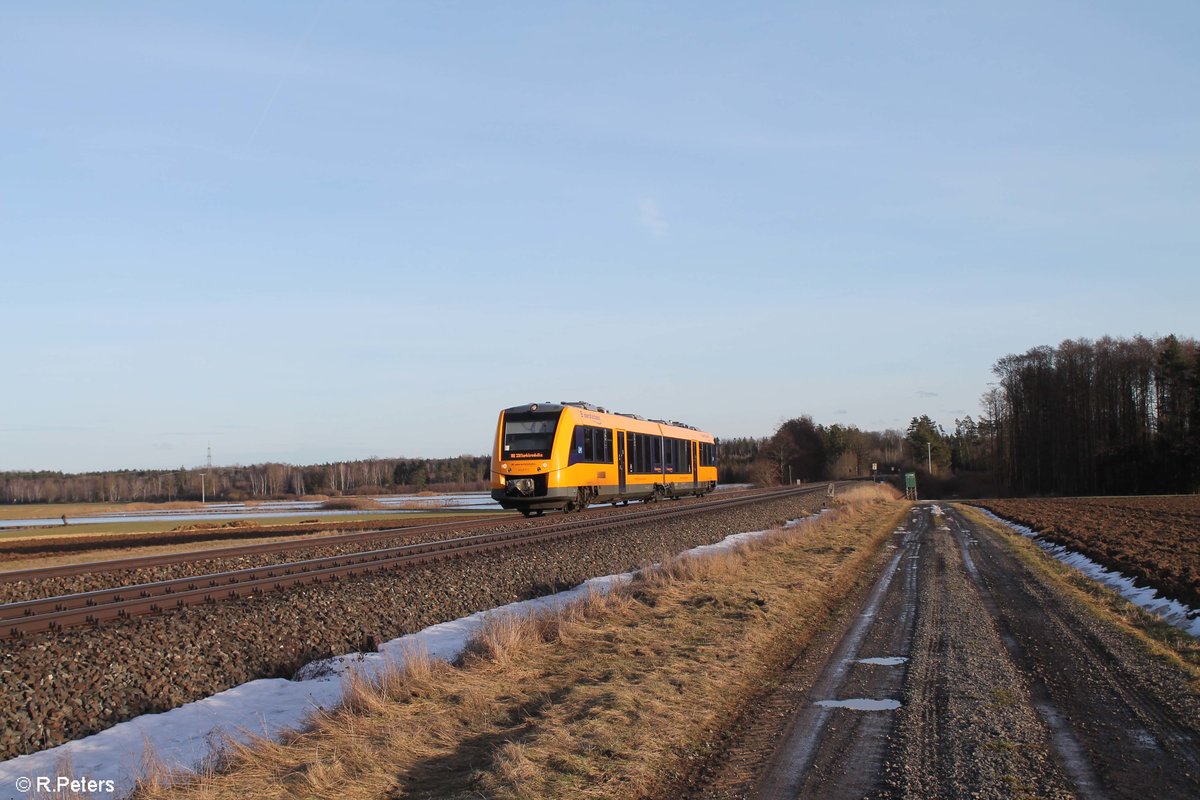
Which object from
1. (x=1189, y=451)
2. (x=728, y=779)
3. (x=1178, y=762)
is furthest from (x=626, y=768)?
(x=1189, y=451)

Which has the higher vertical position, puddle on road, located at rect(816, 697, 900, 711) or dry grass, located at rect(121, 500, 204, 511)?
puddle on road, located at rect(816, 697, 900, 711)

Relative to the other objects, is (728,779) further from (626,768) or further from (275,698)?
(275,698)

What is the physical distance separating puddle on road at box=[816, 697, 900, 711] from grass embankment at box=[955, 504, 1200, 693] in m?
2.90

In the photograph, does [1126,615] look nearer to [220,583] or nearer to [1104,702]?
[1104,702]

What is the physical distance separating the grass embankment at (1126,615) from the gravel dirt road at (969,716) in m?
0.22

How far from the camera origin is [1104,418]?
8594 cm

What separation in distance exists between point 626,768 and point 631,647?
421 centimetres

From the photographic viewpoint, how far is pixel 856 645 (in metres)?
10.5

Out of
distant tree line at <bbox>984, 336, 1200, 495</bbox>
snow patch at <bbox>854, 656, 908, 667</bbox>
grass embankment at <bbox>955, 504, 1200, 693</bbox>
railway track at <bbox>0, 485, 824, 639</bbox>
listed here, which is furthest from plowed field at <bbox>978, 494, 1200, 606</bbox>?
distant tree line at <bbox>984, 336, 1200, 495</bbox>

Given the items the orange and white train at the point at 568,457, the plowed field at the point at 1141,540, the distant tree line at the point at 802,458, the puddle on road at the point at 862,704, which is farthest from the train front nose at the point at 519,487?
the distant tree line at the point at 802,458

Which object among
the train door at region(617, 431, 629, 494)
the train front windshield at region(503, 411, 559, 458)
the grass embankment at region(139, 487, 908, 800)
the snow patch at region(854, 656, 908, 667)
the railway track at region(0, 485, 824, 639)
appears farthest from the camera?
the train door at region(617, 431, 629, 494)

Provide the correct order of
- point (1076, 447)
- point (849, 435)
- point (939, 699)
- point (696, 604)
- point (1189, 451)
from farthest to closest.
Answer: point (849, 435) < point (1076, 447) < point (1189, 451) < point (696, 604) < point (939, 699)

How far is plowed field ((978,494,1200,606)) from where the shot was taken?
15.3m

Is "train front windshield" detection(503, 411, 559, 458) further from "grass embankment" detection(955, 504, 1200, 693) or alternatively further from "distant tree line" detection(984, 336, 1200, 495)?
"distant tree line" detection(984, 336, 1200, 495)
